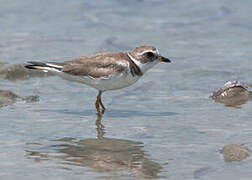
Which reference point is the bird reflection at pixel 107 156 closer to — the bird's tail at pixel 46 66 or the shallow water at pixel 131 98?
the shallow water at pixel 131 98

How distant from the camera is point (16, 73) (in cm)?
1098

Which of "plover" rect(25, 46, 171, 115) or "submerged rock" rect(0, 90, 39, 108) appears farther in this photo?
"submerged rock" rect(0, 90, 39, 108)

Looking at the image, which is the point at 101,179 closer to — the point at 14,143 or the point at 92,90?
the point at 14,143

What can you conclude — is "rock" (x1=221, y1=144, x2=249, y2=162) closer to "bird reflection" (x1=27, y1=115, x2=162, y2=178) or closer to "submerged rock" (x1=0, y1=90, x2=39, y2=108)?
"bird reflection" (x1=27, y1=115, x2=162, y2=178)

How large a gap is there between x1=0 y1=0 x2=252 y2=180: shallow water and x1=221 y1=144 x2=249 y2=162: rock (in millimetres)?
96

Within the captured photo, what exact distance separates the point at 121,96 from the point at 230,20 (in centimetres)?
596

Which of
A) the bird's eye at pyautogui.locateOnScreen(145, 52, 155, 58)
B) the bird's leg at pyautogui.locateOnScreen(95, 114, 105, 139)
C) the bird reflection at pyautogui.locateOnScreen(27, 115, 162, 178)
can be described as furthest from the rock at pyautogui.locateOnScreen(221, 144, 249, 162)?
the bird's eye at pyautogui.locateOnScreen(145, 52, 155, 58)

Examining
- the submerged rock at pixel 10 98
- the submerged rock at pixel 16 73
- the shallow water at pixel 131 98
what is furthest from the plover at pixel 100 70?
the submerged rock at pixel 16 73

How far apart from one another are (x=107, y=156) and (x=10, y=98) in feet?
9.59

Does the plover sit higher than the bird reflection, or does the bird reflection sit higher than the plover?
the plover

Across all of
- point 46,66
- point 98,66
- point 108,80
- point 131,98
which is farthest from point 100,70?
point 131,98

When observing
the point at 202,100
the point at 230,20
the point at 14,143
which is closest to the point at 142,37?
the point at 230,20

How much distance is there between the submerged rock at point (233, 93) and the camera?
9.67 meters

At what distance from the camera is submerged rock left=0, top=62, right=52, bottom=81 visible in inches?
432
